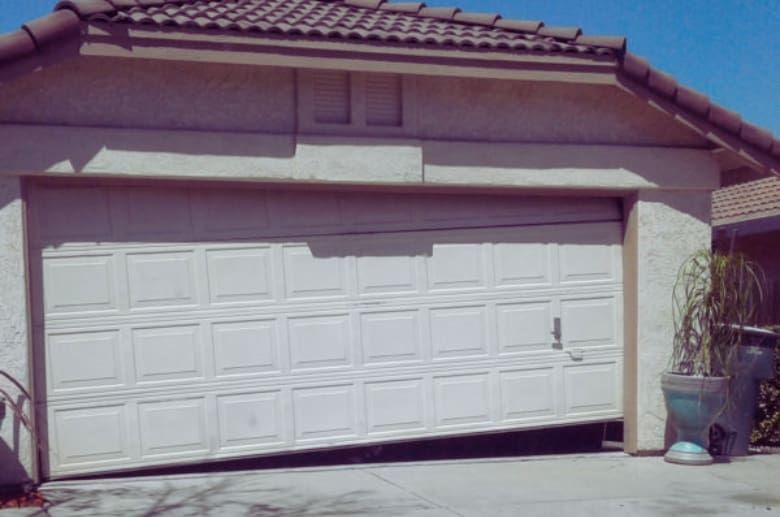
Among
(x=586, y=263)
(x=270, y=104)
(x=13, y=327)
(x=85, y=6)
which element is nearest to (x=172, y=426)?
(x=13, y=327)

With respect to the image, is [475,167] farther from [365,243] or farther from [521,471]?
[521,471]

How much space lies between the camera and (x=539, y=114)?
27.4 ft

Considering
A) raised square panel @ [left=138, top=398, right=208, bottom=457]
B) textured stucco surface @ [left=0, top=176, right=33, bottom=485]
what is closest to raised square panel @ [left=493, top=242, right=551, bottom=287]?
Result: raised square panel @ [left=138, top=398, right=208, bottom=457]

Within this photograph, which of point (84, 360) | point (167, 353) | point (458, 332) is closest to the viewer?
point (84, 360)

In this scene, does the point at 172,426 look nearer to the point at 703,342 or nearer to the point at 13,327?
the point at 13,327

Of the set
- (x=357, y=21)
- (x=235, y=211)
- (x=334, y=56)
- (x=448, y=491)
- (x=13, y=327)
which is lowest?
(x=448, y=491)

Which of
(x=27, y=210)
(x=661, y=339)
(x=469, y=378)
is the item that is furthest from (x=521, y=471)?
(x=27, y=210)

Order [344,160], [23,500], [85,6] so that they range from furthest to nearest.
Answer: [344,160] → [85,6] → [23,500]

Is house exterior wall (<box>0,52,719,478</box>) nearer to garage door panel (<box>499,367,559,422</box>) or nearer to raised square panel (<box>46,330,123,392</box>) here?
raised square panel (<box>46,330,123,392</box>)

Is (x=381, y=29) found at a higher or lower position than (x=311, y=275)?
higher

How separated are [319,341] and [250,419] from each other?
2.77 feet

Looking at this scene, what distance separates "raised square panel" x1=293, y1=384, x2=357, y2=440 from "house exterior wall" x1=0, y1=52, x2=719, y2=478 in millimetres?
1762

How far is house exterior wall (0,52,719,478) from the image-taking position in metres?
6.96

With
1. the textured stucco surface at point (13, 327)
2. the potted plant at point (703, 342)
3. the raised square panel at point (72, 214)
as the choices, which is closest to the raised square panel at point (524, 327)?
the potted plant at point (703, 342)
